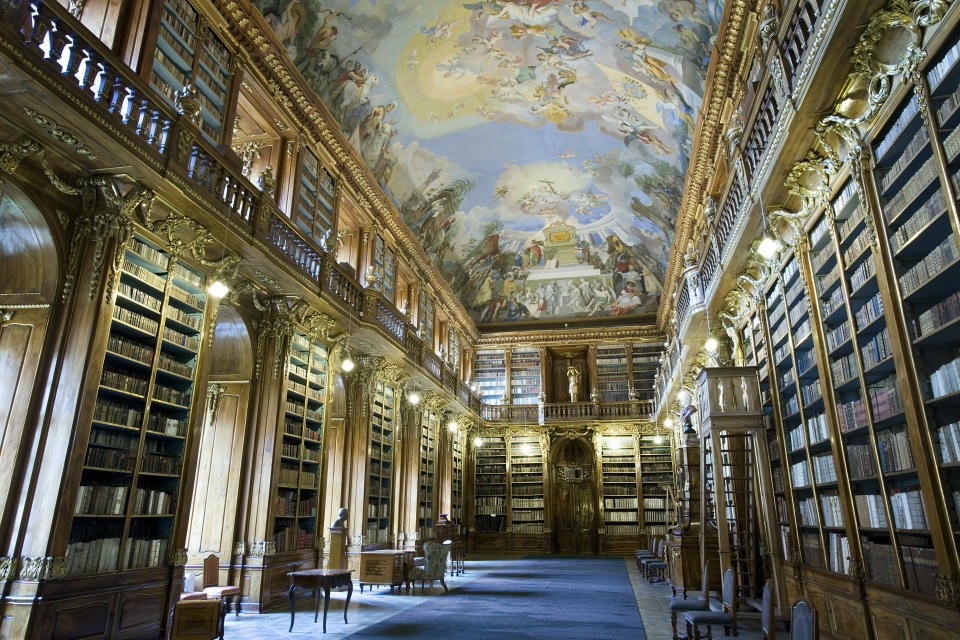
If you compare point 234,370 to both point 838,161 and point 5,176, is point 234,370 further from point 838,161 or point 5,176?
point 838,161

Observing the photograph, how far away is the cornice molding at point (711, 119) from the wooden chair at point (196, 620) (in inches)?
379

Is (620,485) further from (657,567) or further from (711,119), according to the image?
(711,119)

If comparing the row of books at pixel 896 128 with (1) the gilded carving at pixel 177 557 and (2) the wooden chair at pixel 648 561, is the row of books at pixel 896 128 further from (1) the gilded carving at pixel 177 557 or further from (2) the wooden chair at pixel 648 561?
(2) the wooden chair at pixel 648 561

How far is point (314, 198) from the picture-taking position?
10188mm

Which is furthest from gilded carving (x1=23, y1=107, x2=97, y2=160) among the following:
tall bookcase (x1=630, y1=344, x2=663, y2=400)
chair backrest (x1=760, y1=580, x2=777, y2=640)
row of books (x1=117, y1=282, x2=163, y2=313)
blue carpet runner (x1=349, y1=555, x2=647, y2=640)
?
tall bookcase (x1=630, y1=344, x2=663, y2=400)

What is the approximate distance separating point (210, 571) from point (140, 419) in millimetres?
2426

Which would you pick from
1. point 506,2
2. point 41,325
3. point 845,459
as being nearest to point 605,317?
point 506,2

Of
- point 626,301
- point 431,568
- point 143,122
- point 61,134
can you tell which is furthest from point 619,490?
point 61,134

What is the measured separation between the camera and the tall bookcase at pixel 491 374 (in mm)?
20797

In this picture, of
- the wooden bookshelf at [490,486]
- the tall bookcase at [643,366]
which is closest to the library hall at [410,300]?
the tall bookcase at [643,366]

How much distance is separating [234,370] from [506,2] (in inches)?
317

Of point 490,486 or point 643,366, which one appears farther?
point 643,366

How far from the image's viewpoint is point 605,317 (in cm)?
2045

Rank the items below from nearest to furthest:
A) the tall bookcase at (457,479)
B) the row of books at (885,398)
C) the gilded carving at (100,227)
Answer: the row of books at (885,398)
the gilded carving at (100,227)
the tall bookcase at (457,479)
